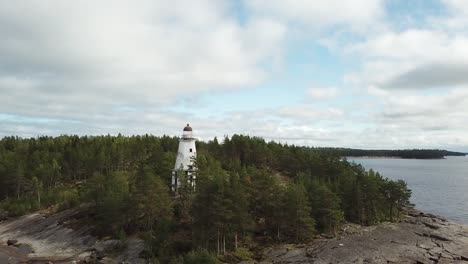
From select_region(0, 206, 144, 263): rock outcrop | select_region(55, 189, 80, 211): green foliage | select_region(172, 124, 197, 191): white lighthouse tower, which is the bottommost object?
select_region(0, 206, 144, 263): rock outcrop

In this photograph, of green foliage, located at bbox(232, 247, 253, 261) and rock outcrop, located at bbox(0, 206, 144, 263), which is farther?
rock outcrop, located at bbox(0, 206, 144, 263)

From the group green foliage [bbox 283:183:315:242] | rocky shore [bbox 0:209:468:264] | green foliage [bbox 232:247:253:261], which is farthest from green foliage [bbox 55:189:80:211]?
green foliage [bbox 283:183:315:242]

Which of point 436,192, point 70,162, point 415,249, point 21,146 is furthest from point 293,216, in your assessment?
point 21,146

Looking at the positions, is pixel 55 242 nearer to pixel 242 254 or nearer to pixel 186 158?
pixel 186 158

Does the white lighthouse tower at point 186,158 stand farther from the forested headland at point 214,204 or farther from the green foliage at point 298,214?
the green foliage at point 298,214

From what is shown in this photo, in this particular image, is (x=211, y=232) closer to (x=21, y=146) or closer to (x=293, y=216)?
(x=293, y=216)

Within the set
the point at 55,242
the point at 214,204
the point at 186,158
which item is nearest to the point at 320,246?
the point at 214,204

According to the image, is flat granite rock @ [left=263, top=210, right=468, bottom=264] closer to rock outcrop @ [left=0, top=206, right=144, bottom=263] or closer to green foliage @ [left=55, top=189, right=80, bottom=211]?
rock outcrop @ [left=0, top=206, right=144, bottom=263]

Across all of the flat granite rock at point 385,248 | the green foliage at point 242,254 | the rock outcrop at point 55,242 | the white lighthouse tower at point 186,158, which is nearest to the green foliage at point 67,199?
the rock outcrop at point 55,242

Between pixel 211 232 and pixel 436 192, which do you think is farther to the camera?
pixel 436 192
